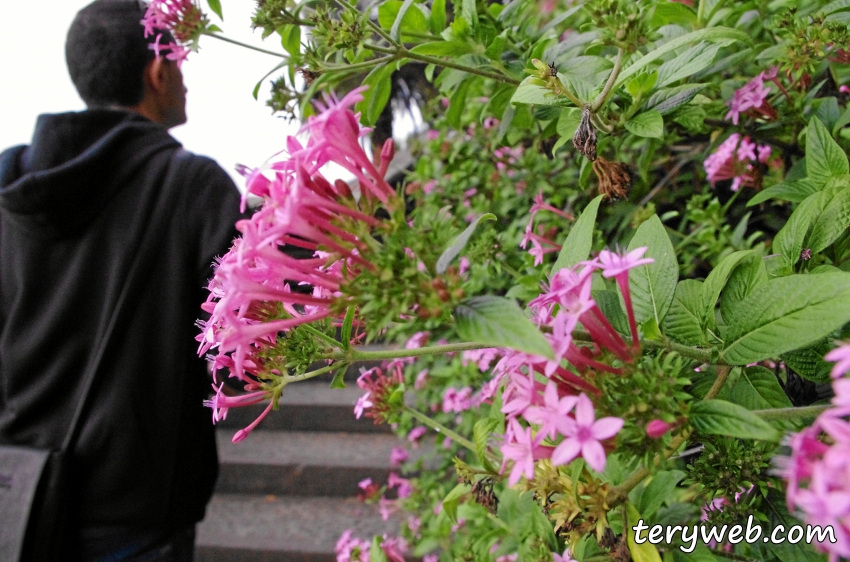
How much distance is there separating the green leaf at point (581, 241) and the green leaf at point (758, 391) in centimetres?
23

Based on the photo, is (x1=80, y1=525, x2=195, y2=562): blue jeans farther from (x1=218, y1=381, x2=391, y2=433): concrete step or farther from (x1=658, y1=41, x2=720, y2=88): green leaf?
(x1=658, y1=41, x2=720, y2=88): green leaf

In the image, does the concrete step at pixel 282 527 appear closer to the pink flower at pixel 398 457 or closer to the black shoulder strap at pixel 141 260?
the pink flower at pixel 398 457

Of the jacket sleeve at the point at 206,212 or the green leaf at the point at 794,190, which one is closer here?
the green leaf at the point at 794,190

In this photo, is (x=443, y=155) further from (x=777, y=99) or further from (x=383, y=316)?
(x=383, y=316)

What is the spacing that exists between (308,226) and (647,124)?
500 millimetres

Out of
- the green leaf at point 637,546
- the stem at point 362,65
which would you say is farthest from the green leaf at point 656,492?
the stem at point 362,65

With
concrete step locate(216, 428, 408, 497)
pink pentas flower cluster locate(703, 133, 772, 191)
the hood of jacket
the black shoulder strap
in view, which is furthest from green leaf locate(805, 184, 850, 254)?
concrete step locate(216, 428, 408, 497)

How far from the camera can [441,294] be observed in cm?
49

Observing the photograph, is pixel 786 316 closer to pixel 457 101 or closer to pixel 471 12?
pixel 471 12

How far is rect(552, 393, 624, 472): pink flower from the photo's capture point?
1.37 ft

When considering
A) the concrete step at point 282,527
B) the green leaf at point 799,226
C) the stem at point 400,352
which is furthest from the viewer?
the concrete step at point 282,527

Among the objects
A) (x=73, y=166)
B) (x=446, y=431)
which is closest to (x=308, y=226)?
(x=446, y=431)

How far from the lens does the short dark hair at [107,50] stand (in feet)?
4.86

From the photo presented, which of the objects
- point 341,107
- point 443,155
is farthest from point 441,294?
point 443,155
